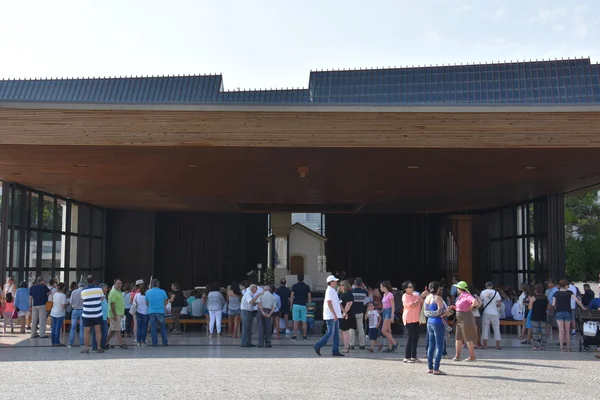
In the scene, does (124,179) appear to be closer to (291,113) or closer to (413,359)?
(291,113)

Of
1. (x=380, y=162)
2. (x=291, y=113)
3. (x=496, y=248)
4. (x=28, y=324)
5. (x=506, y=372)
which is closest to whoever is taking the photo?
(x=506, y=372)

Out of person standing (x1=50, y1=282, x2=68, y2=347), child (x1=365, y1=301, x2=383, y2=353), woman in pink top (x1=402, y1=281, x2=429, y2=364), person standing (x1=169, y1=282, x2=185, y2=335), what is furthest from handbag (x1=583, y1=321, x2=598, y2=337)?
person standing (x1=50, y1=282, x2=68, y2=347)

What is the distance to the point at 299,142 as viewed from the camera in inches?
591

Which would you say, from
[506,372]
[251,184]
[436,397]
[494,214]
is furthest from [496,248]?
[436,397]

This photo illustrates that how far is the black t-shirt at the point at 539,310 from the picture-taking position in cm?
1469

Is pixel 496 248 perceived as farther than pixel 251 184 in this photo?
Yes

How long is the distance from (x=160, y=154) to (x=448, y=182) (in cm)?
888

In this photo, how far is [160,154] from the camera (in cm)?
1627

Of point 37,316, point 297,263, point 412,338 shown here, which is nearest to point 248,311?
point 412,338

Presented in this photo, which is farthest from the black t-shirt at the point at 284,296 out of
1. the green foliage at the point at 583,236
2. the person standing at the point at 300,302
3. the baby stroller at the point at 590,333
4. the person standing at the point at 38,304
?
the green foliage at the point at 583,236

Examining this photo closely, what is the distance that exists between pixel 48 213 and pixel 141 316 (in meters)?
11.0

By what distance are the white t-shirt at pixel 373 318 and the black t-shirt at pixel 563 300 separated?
3.32 metres

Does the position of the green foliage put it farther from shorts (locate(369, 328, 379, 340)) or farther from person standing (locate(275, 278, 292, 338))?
shorts (locate(369, 328, 379, 340))

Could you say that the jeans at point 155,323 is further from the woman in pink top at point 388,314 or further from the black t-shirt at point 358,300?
the woman in pink top at point 388,314
